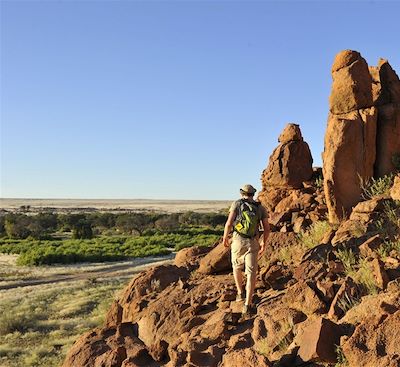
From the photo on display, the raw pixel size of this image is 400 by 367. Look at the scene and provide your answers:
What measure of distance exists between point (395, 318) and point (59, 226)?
75.6 metres

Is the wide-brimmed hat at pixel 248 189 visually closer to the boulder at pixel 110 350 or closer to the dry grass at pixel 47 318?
the boulder at pixel 110 350

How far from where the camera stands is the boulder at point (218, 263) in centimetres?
1116

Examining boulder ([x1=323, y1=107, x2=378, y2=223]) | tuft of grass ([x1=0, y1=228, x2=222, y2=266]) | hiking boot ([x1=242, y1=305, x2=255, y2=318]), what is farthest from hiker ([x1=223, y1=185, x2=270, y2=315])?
tuft of grass ([x1=0, y1=228, x2=222, y2=266])

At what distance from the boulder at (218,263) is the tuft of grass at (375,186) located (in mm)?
3206

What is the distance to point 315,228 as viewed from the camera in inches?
428

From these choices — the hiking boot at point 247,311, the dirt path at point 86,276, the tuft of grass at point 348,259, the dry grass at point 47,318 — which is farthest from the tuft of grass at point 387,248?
the dirt path at point 86,276

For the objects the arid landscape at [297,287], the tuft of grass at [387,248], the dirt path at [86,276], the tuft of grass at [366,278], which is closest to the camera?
the arid landscape at [297,287]

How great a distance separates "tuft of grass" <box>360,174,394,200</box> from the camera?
10.9m

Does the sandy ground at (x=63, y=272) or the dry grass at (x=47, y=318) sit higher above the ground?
the dry grass at (x=47, y=318)

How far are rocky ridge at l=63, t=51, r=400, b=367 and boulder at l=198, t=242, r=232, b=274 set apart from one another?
0.02 metres

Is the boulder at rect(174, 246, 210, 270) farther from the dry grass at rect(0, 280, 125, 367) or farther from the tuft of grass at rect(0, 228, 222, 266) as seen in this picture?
the tuft of grass at rect(0, 228, 222, 266)

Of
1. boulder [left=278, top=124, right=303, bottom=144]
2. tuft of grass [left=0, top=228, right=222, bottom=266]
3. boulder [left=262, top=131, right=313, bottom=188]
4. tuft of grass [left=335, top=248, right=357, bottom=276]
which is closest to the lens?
tuft of grass [left=335, top=248, right=357, bottom=276]

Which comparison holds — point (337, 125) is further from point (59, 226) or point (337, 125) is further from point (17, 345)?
point (59, 226)

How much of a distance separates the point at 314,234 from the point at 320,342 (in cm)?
481
